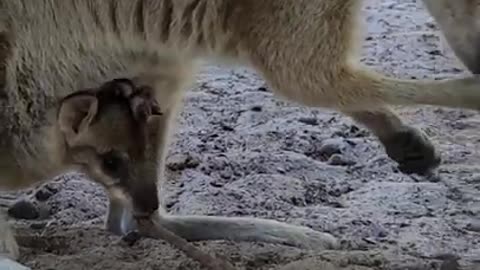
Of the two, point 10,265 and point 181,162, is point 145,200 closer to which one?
point 10,265

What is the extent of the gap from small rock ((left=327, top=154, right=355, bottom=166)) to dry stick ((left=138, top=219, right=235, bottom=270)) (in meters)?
0.80

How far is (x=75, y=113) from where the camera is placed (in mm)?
3736

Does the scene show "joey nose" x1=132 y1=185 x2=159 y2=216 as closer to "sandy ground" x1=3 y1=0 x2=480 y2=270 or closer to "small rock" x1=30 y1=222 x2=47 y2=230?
"sandy ground" x1=3 y1=0 x2=480 y2=270

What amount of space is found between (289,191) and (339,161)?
0.30 m

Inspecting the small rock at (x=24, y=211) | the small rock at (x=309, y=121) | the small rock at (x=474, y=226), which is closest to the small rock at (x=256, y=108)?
the small rock at (x=309, y=121)

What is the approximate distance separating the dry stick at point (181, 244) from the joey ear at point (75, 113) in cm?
34

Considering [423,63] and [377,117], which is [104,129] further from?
[423,63]

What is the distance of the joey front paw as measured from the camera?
421 centimetres

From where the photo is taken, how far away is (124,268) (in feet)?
12.0

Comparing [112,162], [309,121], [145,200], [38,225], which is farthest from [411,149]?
[38,225]

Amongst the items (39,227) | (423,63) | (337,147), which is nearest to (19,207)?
(39,227)

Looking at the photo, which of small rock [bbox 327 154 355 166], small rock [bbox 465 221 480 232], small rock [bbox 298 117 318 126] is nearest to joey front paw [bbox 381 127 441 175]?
small rock [bbox 465 221 480 232]

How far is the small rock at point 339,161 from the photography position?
15.1 feet

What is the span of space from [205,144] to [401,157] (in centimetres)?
84
